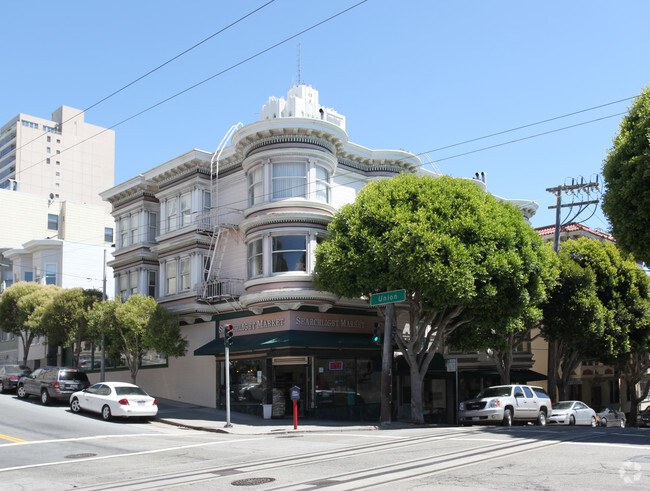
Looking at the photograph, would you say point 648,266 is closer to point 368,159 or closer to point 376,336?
point 376,336

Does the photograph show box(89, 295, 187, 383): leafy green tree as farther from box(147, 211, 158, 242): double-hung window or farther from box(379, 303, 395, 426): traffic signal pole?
box(379, 303, 395, 426): traffic signal pole

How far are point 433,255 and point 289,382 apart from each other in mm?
9206

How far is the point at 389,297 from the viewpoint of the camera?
23.0 metres

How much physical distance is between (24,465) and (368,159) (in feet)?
71.7

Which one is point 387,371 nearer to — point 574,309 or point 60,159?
point 574,309

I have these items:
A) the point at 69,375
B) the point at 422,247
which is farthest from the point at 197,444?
the point at 69,375

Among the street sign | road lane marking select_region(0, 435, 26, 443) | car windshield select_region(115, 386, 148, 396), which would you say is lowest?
road lane marking select_region(0, 435, 26, 443)

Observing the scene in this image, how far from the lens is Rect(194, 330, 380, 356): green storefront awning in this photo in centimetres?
2542

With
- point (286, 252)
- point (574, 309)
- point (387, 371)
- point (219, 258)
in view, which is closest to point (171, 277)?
point (219, 258)

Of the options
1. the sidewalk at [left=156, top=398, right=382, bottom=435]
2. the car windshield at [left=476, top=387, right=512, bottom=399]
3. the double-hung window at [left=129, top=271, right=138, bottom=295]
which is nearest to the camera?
the sidewalk at [left=156, top=398, right=382, bottom=435]

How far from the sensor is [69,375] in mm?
28281

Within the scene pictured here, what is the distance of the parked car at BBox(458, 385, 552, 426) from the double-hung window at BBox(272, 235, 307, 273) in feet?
29.4

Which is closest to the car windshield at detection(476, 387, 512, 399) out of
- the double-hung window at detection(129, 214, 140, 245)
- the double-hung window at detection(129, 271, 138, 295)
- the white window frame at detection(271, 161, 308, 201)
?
the white window frame at detection(271, 161, 308, 201)

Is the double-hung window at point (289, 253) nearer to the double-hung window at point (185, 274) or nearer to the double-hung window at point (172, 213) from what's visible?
the double-hung window at point (185, 274)
